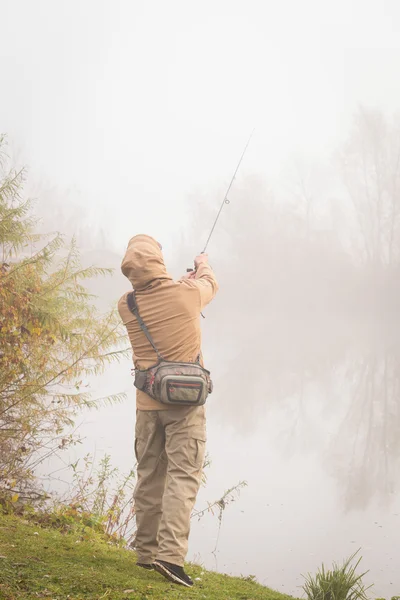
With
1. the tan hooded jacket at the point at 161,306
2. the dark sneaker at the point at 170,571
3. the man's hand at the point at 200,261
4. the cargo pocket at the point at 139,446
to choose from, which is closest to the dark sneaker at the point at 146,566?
the dark sneaker at the point at 170,571

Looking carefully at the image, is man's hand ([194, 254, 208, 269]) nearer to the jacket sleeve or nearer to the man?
the jacket sleeve

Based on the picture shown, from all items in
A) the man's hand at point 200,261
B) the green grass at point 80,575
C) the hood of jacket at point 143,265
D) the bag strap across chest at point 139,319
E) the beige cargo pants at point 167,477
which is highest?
the man's hand at point 200,261

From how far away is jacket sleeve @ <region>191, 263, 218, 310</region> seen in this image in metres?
3.79

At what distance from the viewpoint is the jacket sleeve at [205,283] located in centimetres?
379

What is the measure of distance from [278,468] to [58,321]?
4.85 metres

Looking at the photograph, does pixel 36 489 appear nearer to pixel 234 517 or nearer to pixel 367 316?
pixel 234 517

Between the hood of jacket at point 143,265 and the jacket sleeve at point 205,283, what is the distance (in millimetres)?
215

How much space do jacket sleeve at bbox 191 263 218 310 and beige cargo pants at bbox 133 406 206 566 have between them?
2.09 ft

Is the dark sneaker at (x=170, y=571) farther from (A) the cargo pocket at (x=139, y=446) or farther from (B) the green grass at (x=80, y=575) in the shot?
(A) the cargo pocket at (x=139, y=446)

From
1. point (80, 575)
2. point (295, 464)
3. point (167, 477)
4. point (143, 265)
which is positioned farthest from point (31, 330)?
point (295, 464)

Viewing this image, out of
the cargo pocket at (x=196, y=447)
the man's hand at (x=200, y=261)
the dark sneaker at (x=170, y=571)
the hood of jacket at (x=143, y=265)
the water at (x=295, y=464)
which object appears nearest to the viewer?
the dark sneaker at (x=170, y=571)

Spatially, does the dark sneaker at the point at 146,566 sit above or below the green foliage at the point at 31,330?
below

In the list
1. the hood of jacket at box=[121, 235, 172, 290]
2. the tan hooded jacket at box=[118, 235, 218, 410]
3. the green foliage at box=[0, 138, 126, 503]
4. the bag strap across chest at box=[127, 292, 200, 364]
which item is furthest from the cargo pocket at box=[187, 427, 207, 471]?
the green foliage at box=[0, 138, 126, 503]

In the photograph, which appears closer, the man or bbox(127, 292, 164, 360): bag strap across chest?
the man
